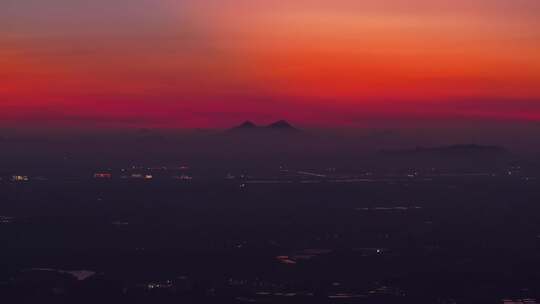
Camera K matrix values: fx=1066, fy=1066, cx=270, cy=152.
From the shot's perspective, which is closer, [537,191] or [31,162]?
[537,191]

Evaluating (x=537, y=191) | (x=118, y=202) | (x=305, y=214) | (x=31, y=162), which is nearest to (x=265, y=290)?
(x=305, y=214)

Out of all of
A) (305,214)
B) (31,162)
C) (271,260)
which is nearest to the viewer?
(271,260)

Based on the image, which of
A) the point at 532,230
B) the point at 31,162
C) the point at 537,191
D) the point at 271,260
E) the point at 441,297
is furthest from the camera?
the point at 31,162

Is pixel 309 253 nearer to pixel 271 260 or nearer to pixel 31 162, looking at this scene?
pixel 271 260

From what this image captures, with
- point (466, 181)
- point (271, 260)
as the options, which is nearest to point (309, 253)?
point (271, 260)

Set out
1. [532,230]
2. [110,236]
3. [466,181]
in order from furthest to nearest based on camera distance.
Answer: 1. [466,181]
2. [532,230]
3. [110,236]

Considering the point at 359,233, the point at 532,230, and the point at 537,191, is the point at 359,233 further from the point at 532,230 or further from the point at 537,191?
the point at 537,191
